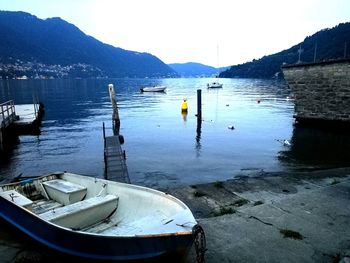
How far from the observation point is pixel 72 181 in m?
9.89

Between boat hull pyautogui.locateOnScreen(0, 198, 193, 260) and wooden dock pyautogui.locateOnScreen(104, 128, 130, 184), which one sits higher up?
boat hull pyautogui.locateOnScreen(0, 198, 193, 260)

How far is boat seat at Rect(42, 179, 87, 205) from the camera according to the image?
29.0 ft

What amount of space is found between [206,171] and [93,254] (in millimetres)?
11072

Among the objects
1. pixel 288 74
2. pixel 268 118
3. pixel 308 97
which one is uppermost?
pixel 288 74

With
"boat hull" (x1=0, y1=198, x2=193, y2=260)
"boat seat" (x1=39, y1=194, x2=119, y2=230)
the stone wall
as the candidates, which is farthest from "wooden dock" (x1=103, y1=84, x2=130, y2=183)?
the stone wall

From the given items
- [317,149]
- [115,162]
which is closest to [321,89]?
[317,149]

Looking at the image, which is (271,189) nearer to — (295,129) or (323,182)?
(323,182)

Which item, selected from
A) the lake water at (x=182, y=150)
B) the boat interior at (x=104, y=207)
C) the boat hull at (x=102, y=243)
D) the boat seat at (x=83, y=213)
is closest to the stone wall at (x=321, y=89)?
the lake water at (x=182, y=150)

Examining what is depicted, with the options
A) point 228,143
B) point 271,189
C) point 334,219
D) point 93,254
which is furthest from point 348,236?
point 228,143

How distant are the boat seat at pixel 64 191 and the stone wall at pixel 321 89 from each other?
24290mm

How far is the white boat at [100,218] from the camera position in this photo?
5637 mm

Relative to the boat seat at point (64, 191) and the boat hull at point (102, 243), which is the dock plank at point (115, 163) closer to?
the boat seat at point (64, 191)

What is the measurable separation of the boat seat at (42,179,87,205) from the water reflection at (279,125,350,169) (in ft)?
44.2

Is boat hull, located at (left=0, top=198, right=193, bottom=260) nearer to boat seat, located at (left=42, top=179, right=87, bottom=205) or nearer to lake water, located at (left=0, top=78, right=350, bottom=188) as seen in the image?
boat seat, located at (left=42, top=179, right=87, bottom=205)
